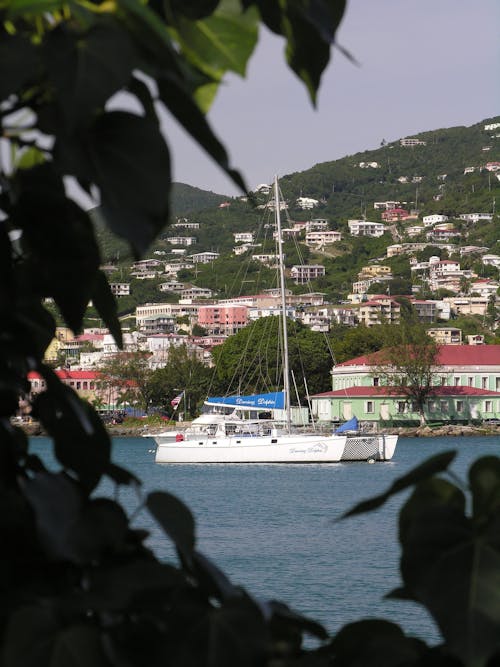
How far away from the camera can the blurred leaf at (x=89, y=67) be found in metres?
0.46

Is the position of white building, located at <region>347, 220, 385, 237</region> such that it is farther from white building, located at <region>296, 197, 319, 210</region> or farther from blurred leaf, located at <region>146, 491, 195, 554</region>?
blurred leaf, located at <region>146, 491, 195, 554</region>

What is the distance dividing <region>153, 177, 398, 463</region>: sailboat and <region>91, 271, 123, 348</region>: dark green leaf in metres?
32.6

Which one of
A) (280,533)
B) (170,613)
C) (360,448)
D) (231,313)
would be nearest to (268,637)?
(170,613)

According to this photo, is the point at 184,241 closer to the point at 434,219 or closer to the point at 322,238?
the point at 322,238

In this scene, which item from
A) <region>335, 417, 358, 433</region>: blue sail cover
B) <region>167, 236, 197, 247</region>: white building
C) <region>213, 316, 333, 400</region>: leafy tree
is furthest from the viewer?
<region>167, 236, 197, 247</region>: white building

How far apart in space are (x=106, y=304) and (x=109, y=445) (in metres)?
0.11

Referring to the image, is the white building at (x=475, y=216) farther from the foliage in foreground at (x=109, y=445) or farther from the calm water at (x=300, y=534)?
the foliage in foreground at (x=109, y=445)

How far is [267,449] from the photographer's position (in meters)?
36.4

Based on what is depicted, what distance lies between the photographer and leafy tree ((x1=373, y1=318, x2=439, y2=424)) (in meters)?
62.1

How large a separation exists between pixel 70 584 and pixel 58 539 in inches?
2.1

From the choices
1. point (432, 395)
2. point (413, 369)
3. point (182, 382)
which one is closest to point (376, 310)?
point (182, 382)

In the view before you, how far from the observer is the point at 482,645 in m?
0.52

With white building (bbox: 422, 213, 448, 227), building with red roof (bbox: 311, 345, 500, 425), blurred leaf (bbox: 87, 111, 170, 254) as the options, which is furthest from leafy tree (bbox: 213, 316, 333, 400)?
white building (bbox: 422, 213, 448, 227)

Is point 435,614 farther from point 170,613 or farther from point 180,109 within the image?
point 180,109
